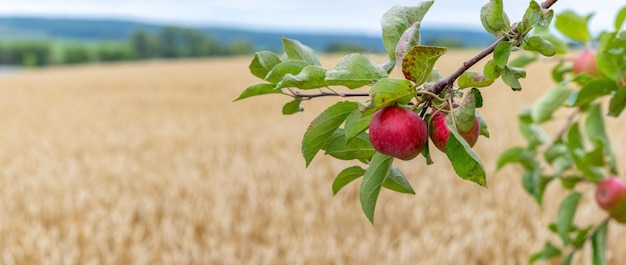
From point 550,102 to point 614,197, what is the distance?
0.46 feet

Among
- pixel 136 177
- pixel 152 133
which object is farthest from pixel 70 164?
pixel 152 133

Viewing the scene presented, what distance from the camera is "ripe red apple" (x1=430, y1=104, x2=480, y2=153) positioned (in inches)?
10.5

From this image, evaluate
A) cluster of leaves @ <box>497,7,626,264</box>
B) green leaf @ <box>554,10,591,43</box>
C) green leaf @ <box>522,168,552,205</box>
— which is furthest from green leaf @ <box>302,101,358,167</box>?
green leaf @ <box>522,168,552,205</box>

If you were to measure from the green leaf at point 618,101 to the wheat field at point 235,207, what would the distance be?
1.74 ft

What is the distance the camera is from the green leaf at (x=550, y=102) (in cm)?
72

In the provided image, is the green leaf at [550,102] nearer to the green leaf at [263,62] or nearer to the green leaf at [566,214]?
the green leaf at [566,214]

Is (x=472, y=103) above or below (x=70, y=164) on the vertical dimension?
above

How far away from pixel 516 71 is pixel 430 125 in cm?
4

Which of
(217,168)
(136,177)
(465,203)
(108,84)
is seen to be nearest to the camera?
(465,203)

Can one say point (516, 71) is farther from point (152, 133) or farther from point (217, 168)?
point (152, 133)

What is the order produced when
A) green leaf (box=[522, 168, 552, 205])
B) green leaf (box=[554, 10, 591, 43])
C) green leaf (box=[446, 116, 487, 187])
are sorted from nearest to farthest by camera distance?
1. green leaf (box=[446, 116, 487, 187])
2. green leaf (box=[554, 10, 591, 43])
3. green leaf (box=[522, 168, 552, 205])

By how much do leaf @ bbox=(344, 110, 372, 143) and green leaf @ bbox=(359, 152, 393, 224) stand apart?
2 centimetres

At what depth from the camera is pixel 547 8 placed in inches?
10.5

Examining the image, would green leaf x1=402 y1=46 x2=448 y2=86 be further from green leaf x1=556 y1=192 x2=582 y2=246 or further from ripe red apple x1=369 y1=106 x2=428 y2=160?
green leaf x1=556 y1=192 x2=582 y2=246
